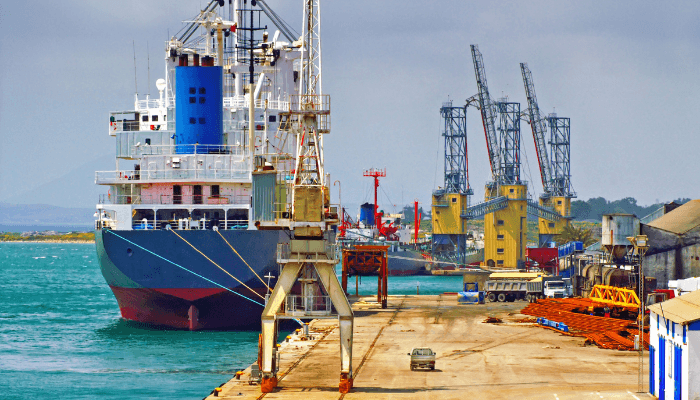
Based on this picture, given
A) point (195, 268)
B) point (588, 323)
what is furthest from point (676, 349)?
point (195, 268)

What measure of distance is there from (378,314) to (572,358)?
22.3 meters

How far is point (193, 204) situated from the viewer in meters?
57.5

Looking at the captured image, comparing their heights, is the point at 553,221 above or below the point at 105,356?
above

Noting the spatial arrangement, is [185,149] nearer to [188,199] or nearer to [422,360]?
[188,199]

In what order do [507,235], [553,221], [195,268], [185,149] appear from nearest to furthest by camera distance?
[195,268], [185,149], [507,235], [553,221]

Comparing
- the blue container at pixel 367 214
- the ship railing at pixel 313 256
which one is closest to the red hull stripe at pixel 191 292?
the ship railing at pixel 313 256

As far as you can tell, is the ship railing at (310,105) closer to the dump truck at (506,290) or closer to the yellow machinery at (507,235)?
the dump truck at (506,290)

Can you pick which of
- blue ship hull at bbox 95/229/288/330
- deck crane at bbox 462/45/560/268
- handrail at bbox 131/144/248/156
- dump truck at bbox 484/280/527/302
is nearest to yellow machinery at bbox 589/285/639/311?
dump truck at bbox 484/280/527/302

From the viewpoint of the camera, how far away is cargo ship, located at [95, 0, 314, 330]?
178 ft

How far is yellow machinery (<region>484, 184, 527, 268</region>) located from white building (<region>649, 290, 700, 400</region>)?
342 feet

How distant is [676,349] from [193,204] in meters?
35.3

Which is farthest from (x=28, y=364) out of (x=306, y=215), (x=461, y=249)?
(x=461, y=249)

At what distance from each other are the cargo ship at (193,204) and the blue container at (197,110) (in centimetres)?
6

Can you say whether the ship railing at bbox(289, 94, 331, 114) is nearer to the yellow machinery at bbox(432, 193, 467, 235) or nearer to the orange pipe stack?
the orange pipe stack
